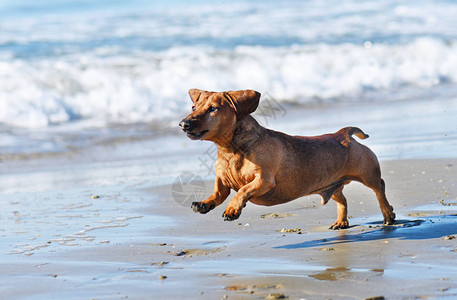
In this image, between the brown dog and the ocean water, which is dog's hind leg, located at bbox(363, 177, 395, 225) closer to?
the brown dog

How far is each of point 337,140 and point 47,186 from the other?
11.5ft

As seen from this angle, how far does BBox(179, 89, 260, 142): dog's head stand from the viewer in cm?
464

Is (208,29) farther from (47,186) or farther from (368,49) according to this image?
(47,186)

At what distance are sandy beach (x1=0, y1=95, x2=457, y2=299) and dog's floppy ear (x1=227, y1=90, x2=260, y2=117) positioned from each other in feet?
2.77

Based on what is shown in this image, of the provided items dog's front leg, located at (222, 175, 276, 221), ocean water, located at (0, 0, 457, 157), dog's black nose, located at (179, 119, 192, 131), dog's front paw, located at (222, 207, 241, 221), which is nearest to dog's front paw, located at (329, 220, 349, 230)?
dog's front leg, located at (222, 175, 276, 221)

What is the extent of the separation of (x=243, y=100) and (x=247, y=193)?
1.84 ft

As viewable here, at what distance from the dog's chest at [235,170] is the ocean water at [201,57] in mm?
5775

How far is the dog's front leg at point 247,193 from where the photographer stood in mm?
4633

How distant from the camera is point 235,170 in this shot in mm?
4887

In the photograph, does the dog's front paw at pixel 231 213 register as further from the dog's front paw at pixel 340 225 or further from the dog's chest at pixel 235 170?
the dog's front paw at pixel 340 225

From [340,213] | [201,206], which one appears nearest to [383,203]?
[340,213]

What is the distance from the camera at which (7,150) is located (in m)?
10.1

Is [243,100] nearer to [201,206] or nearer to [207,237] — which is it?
[201,206]

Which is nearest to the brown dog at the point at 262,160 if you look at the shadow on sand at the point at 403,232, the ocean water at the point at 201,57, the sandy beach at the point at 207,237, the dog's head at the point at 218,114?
the dog's head at the point at 218,114
